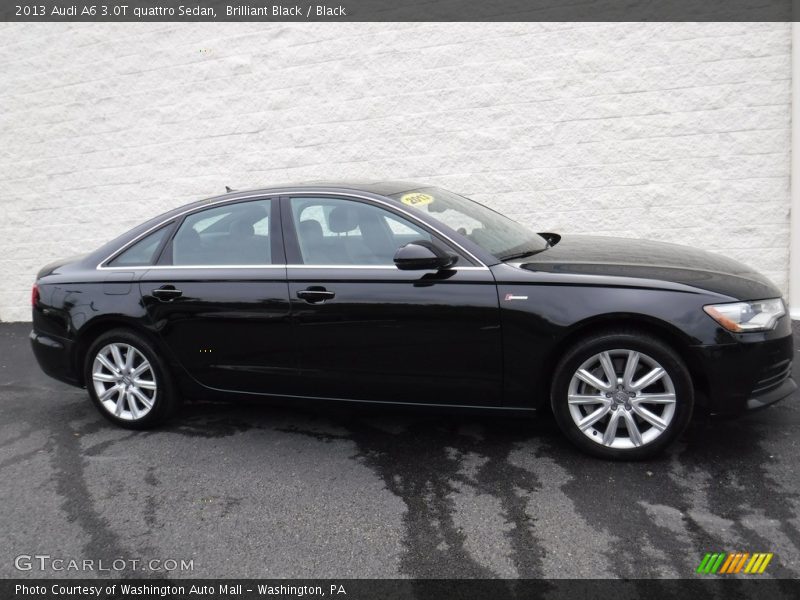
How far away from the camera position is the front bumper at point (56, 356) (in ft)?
16.1

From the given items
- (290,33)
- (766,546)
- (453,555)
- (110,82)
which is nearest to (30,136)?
(110,82)

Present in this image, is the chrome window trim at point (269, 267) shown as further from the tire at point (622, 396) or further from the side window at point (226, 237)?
the tire at point (622, 396)

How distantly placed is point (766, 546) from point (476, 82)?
5175mm

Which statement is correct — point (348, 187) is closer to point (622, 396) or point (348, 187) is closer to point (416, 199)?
point (416, 199)

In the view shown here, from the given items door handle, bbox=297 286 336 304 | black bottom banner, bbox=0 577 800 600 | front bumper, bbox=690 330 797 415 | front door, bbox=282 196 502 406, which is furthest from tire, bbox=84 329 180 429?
front bumper, bbox=690 330 797 415

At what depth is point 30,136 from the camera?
8.72 metres

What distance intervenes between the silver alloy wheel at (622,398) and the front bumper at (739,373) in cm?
19

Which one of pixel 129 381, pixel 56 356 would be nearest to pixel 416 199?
pixel 129 381

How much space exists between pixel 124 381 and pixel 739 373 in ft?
12.2

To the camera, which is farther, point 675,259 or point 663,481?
point 675,259

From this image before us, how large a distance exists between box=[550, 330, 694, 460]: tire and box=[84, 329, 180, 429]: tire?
2.51 m

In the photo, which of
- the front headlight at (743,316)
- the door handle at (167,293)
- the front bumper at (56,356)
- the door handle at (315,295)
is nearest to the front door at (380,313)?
the door handle at (315,295)

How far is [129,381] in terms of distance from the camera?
475 centimetres

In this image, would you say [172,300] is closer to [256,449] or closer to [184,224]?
[184,224]
